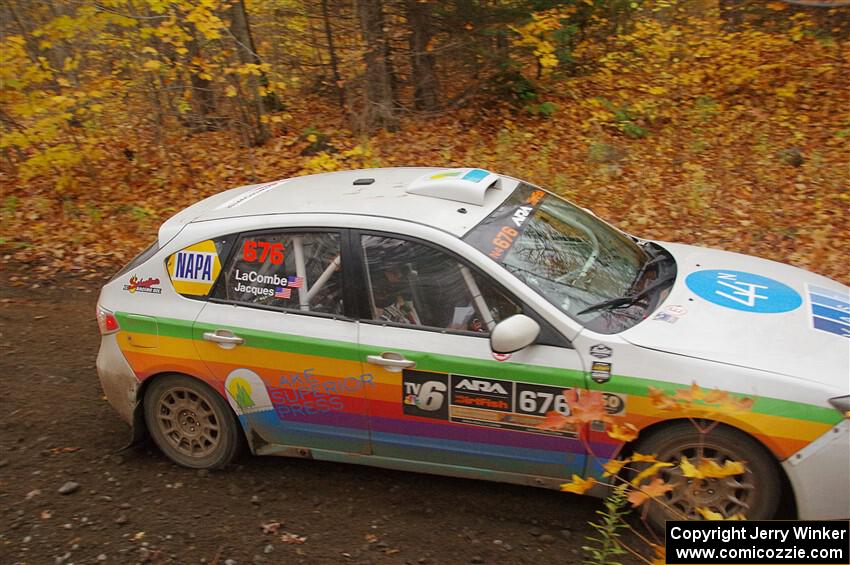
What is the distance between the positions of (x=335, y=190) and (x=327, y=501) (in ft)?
6.51

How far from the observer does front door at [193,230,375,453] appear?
158 inches

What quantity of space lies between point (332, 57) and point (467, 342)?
8458mm

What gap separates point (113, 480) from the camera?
451 cm

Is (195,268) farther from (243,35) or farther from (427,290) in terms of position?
(243,35)

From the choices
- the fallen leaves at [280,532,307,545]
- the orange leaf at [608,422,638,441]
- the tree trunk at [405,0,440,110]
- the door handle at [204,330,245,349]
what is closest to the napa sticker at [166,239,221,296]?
the door handle at [204,330,245,349]

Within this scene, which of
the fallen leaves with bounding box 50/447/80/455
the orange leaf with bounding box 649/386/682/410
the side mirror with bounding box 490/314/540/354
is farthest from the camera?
the fallen leaves with bounding box 50/447/80/455

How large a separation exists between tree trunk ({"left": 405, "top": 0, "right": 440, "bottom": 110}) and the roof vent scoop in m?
6.41

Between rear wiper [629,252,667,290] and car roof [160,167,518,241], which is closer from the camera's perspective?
car roof [160,167,518,241]

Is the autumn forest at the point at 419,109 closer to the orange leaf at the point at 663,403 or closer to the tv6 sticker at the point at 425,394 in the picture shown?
the tv6 sticker at the point at 425,394

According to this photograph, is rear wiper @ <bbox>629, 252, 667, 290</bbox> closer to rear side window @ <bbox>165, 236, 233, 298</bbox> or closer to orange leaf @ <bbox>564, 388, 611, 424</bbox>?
orange leaf @ <bbox>564, 388, 611, 424</bbox>

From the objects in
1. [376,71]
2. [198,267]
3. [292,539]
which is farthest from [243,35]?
A: [292,539]

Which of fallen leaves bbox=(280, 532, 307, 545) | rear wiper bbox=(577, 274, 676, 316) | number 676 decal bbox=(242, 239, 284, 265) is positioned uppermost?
number 676 decal bbox=(242, 239, 284, 265)

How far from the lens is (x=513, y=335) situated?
3.47m

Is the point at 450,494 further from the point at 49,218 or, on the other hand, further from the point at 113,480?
the point at 49,218
